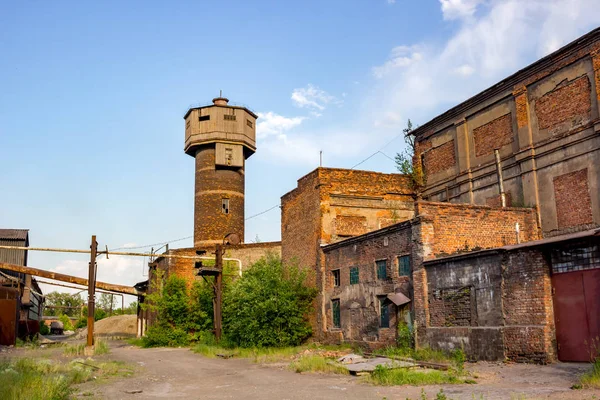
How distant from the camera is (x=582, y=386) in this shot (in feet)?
31.7

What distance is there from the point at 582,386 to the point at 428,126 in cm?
1848

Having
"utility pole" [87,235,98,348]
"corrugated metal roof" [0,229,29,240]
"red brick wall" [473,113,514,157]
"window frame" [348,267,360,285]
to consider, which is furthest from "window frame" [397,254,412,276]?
"corrugated metal roof" [0,229,29,240]

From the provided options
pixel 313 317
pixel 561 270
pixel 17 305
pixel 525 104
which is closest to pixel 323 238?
pixel 313 317

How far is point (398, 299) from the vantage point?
18406 millimetres

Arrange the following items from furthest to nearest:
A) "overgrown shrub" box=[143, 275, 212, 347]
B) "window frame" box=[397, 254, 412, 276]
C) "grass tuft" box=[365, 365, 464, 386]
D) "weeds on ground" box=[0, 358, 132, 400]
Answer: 1. "overgrown shrub" box=[143, 275, 212, 347]
2. "window frame" box=[397, 254, 412, 276]
3. "grass tuft" box=[365, 365, 464, 386]
4. "weeds on ground" box=[0, 358, 132, 400]

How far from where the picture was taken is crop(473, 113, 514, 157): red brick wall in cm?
2206

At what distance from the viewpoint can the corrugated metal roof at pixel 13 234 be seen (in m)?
40.3

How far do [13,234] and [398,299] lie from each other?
3361 centimetres

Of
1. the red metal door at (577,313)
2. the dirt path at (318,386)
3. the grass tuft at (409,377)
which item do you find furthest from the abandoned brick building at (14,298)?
the red metal door at (577,313)

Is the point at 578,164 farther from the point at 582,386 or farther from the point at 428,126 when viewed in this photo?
the point at 582,386

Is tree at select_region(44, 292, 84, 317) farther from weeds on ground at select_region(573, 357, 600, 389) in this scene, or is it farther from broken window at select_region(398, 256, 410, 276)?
weeds on ground at select_region(573, 357, 600, 389)

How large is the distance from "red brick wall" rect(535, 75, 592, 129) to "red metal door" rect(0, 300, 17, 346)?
86.4ft

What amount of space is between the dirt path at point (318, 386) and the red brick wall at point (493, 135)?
11.4 m

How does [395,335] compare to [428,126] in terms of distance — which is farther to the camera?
[428,126]
